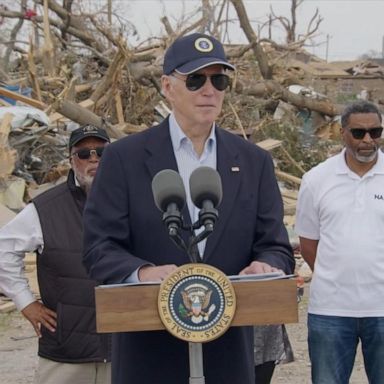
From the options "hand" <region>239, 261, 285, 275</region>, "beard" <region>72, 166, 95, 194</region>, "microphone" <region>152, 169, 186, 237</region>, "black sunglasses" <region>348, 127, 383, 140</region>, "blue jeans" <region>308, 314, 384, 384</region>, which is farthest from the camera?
"black sunglasses" <region>348, 127, 383, 140</region>

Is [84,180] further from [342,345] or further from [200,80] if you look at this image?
[342,345]

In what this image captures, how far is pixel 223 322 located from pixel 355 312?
1958 mm

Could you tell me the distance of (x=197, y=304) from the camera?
2506mm

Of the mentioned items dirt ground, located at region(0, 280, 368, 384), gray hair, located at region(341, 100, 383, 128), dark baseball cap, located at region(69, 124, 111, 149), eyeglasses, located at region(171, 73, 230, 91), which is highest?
eyeglasses, located at region(171, 73, 230, 91)

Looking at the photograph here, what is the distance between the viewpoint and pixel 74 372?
13.7 feet

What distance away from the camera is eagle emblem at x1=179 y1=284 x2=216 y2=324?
2.50 metres

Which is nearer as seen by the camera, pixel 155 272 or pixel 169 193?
pixel 169 193

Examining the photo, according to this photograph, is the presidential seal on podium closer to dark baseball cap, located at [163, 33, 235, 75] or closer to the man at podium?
the man at podium

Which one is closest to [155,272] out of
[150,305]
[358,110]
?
[150,305]

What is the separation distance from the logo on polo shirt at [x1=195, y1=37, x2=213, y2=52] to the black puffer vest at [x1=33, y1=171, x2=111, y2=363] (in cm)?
144

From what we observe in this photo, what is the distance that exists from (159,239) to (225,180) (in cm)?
32

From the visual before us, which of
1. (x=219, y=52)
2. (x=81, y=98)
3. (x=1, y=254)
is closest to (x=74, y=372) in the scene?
(x=1, y=254)

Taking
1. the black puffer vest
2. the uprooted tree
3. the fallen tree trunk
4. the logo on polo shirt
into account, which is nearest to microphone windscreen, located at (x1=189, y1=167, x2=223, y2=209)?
the logo on polo shirt

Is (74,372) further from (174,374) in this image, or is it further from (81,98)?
(81,98)
